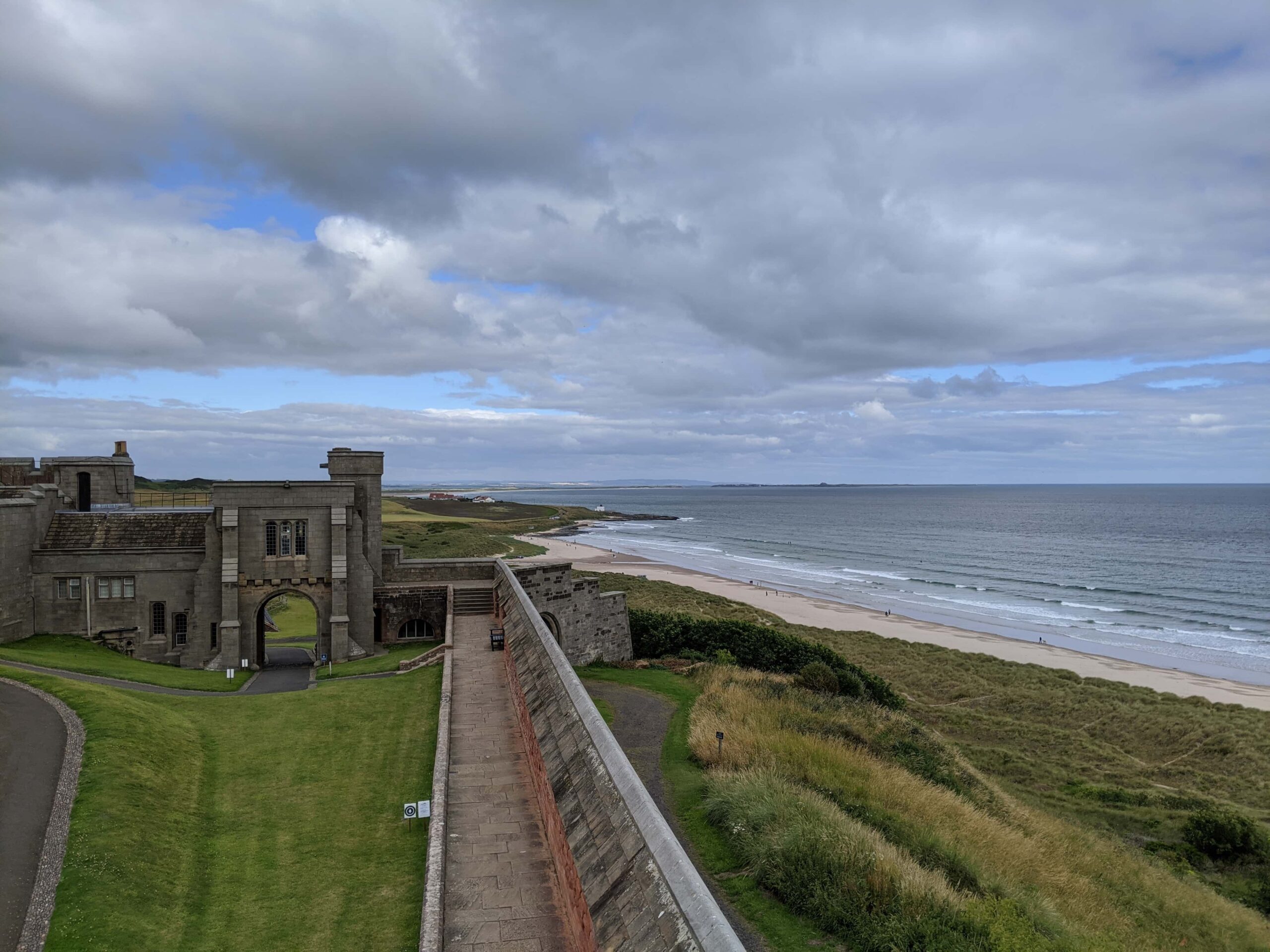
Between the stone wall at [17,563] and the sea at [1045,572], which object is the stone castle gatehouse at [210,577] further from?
the sea at [1045,572]

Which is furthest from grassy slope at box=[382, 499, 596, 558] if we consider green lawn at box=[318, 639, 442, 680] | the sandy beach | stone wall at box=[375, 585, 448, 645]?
green lawn at box=[318, 639, 442, 680]

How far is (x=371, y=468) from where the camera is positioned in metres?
29.5

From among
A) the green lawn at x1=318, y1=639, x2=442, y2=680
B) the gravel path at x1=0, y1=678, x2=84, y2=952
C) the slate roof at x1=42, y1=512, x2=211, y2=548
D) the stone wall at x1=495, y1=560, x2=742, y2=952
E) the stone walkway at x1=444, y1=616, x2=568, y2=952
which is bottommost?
the green lawn at x1=318, y1=639, x2=442, y2=680

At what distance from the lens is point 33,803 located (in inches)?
428

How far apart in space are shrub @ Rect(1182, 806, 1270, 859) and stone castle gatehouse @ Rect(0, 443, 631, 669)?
20.9 meters

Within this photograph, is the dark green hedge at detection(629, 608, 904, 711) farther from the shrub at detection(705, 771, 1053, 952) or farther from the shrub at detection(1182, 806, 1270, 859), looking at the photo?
the shrub at detection(705, 771, 1053, 952)

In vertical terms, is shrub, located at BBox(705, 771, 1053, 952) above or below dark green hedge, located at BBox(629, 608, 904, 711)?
above

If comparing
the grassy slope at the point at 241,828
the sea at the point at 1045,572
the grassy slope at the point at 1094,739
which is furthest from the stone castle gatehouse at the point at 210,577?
the sea at the point at 1045,572

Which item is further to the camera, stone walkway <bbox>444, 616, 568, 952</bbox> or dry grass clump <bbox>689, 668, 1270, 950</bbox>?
dry grass clump <bbox>689, 668, 1270, 950</bbox>

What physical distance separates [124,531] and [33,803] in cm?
1836

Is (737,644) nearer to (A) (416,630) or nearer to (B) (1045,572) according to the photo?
(A) (416,630)

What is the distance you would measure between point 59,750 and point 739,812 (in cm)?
1189

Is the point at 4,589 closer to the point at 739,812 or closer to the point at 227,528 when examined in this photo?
the point at 227,528

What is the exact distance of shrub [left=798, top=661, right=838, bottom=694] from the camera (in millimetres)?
27719
